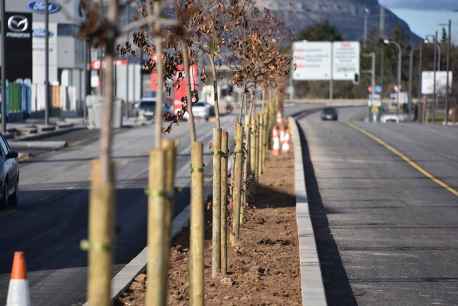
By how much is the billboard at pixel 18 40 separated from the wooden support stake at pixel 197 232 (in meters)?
39.1

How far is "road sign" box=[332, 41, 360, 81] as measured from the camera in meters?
93.7

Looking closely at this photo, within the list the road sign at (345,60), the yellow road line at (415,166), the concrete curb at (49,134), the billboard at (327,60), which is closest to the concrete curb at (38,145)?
the concrete curb at (49,134)

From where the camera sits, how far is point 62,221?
742 inches

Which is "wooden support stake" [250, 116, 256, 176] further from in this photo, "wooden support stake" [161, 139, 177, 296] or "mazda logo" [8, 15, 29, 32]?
"mazda logo" [8, 15, 29, 32]

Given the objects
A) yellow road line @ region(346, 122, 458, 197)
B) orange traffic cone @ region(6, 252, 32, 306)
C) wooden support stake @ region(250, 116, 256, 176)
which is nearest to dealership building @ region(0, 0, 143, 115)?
yellow road line @ region(346, 122, 458, 197)

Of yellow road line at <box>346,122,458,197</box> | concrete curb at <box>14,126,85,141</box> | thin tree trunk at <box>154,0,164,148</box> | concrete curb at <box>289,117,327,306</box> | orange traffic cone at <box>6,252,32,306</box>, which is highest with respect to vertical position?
thin tree trunk at <box>154,0,164,148</box>

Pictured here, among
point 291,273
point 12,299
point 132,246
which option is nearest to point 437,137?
point 132,246

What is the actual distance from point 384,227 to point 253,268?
5338 millimetres

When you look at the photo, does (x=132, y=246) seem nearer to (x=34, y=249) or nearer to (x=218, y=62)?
(x=34, y=249)

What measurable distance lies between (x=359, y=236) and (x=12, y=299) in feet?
25.8

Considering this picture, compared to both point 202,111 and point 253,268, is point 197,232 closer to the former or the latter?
point 253,268

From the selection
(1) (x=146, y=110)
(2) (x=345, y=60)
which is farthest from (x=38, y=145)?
(2) (x=345, y=60)

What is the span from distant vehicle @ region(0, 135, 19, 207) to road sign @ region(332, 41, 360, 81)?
241 feet

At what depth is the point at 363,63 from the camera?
140250mm
